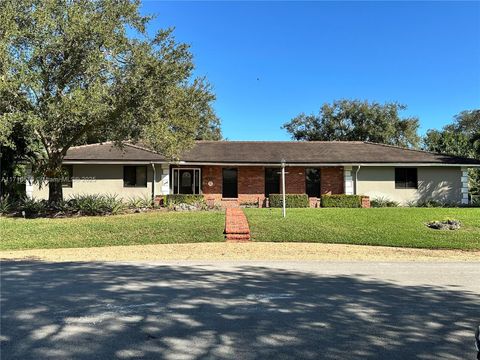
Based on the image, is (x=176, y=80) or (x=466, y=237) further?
(x=176, y=80)

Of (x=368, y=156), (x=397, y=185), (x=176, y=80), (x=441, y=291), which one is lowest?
(x=441, y=291)

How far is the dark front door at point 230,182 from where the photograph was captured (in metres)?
24.4

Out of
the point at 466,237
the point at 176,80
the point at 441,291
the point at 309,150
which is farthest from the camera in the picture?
the point at 309,150

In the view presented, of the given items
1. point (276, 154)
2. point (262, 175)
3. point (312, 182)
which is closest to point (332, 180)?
point (312, 182)

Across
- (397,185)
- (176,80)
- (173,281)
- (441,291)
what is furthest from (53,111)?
(397,185)

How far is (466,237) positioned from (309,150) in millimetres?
14056

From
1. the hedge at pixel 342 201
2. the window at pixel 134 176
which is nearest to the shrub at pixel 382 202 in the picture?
the hedge at pixel 342 201

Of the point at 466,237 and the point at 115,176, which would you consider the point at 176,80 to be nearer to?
the point at 115,176

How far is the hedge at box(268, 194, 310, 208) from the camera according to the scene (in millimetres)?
22297

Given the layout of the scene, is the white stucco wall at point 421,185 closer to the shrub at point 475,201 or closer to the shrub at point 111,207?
the shrub at point 475,201

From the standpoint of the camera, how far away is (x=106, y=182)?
23391 mm

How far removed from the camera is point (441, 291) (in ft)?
22.5

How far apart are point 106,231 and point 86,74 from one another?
17.5 feet

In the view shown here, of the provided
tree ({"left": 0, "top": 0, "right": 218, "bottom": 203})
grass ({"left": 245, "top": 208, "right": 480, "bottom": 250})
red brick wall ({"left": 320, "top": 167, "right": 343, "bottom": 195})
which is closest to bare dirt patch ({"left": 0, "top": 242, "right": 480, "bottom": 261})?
grass ({"left": 245, "top": 208, "right": 480, "bottom": 250})
